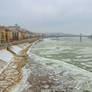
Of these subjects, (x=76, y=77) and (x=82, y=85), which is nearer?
(x=82, y=85)

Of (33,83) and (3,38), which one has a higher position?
(3,38)

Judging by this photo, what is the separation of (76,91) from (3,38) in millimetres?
21811

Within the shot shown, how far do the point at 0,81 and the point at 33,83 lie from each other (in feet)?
6.98

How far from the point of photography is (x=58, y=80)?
7.44m

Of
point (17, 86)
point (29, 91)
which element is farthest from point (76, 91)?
point (17, 86)

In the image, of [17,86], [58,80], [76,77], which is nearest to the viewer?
[17,86]

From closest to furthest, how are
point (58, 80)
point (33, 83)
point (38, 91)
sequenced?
point (38, 91) → point (33, 83) → point (58, 80)

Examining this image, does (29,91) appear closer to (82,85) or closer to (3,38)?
(82,85)

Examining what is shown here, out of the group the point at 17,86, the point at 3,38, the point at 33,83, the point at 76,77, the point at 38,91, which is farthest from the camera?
the point at 3,38

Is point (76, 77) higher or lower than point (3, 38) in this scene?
lower

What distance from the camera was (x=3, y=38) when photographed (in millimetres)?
24312

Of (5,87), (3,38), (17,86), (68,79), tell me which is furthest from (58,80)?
(3,38)

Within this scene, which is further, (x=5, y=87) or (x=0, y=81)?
(x=0, y=81)

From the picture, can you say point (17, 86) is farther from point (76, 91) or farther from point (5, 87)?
point (76, 91)
